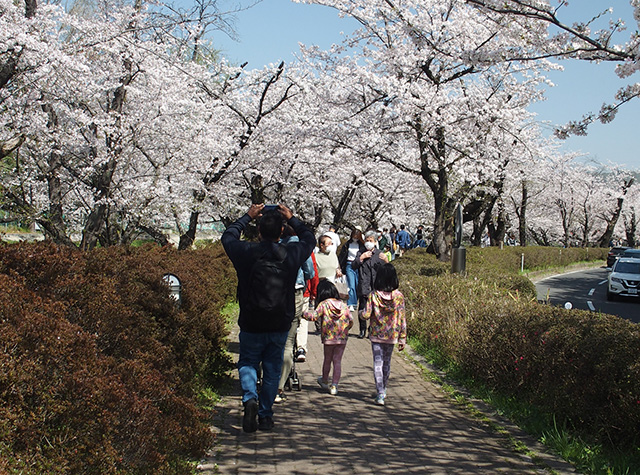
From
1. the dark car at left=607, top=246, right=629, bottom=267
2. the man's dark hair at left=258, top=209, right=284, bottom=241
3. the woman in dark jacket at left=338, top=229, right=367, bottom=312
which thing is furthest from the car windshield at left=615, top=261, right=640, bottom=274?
the dark car at left=607, top=246, right=629, bottom=267

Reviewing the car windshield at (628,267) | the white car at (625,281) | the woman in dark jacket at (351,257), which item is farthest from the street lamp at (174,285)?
the car windshield at (628,267)

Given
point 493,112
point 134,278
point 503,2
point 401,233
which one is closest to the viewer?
point 503,2

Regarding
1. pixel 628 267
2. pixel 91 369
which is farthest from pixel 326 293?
pixel 628 267

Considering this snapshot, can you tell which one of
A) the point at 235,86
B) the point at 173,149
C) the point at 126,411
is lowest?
the point at 126,411

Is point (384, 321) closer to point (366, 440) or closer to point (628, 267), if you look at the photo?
point (366, 440)

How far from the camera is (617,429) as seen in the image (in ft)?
16.3

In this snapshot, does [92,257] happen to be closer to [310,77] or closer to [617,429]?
[617,429]

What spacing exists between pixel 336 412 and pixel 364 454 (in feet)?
4.26

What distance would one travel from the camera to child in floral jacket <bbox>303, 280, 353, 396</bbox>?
22.4 feet

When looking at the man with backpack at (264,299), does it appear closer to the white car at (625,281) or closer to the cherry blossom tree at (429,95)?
the cherry blossom tree at (429,95)

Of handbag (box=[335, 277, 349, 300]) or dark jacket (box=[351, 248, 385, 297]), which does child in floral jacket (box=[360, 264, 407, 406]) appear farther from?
dark jacket (box=[351, 248, 385, 297])

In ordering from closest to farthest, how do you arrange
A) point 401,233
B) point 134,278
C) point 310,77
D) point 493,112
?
point 134,278, point 493,112, point 310,77, point 401,233

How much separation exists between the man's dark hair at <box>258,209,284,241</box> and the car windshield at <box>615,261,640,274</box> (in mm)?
20353

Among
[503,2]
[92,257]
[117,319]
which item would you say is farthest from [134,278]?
[503,2]
